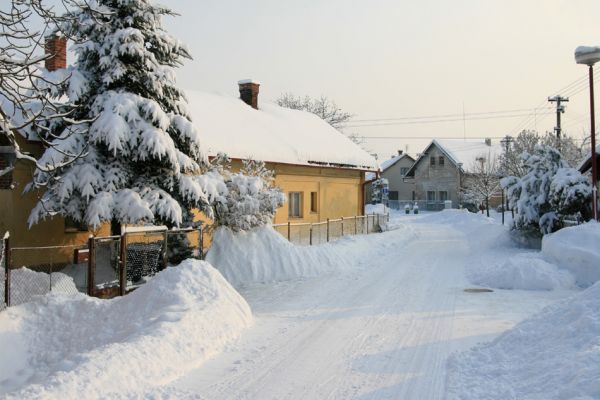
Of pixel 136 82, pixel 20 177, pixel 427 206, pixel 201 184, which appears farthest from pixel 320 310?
pixel 427 206

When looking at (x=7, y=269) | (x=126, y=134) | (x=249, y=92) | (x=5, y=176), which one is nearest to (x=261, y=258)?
(x=126, y=134)

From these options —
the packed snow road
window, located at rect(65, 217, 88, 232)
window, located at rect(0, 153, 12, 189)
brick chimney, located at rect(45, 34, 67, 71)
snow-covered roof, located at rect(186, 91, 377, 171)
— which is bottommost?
the packed snow road

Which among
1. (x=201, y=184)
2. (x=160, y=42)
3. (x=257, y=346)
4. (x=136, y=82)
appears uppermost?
(x=160, y=42)

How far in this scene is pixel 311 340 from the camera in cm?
759

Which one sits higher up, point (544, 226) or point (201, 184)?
point (201, 184)

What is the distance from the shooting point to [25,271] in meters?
9.43

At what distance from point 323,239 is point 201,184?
24.1ft

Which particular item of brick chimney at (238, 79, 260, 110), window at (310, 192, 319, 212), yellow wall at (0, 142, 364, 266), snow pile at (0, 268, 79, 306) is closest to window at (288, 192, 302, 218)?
yellow wall at (0, 142, 364, 266)

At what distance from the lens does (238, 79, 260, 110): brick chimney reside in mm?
26062

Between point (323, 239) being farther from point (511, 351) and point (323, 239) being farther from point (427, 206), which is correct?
point (427, 206)

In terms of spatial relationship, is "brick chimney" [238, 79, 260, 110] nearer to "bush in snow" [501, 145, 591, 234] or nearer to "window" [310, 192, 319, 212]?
"window" [310, 192, 319, 212]

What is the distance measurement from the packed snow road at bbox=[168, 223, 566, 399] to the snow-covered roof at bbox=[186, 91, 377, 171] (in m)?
7.12

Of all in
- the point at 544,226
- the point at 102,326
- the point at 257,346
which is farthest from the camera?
the point at 544,226

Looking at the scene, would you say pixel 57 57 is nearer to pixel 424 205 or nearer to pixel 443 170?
pixel 424 205
